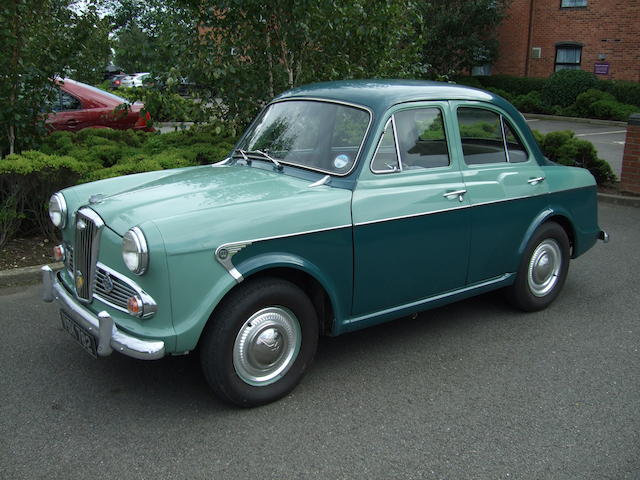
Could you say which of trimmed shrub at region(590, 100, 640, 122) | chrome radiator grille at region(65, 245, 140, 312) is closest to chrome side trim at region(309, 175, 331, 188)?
chrome radiator grille at region(65, 245, 140, 312)

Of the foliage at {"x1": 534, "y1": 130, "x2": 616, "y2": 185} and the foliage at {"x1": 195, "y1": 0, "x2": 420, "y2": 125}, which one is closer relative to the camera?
the foliage at {"x1": 195, "y1": 0, "x2": 420, "y2": 125}

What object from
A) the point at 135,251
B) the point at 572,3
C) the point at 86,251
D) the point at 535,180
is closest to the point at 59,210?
the point at 86,251

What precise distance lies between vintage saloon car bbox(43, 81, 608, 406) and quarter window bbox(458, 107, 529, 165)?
1 centimetres

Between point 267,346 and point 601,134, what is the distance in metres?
16.5

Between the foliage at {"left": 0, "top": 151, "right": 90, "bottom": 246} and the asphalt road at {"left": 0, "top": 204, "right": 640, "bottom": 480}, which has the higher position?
the foliage at {"left": 0, "top": 151, "right": 90, "bottom": 246}

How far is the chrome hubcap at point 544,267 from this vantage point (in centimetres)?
511

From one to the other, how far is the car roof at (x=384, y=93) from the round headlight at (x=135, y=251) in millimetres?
1791

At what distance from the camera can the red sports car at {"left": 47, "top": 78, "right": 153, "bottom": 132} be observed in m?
9.73

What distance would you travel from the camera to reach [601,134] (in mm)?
17516

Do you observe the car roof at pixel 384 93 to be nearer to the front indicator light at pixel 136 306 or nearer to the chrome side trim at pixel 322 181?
the chrome side trim at pixel 322 181

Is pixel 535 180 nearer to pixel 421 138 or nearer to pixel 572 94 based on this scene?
pixel 421 138

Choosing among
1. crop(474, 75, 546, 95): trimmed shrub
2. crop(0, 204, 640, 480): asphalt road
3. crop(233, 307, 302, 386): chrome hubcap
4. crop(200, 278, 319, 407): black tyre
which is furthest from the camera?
crop(474, 75, 546, 95): trimmed shrub

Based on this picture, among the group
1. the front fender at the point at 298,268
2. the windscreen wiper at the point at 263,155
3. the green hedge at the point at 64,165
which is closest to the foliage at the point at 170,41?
the green hedge at the point at 64,165

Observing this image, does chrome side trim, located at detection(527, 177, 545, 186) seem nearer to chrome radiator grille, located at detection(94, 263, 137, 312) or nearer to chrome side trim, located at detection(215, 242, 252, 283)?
chrome side trim, located at detection(215, 242, 252, 283)
